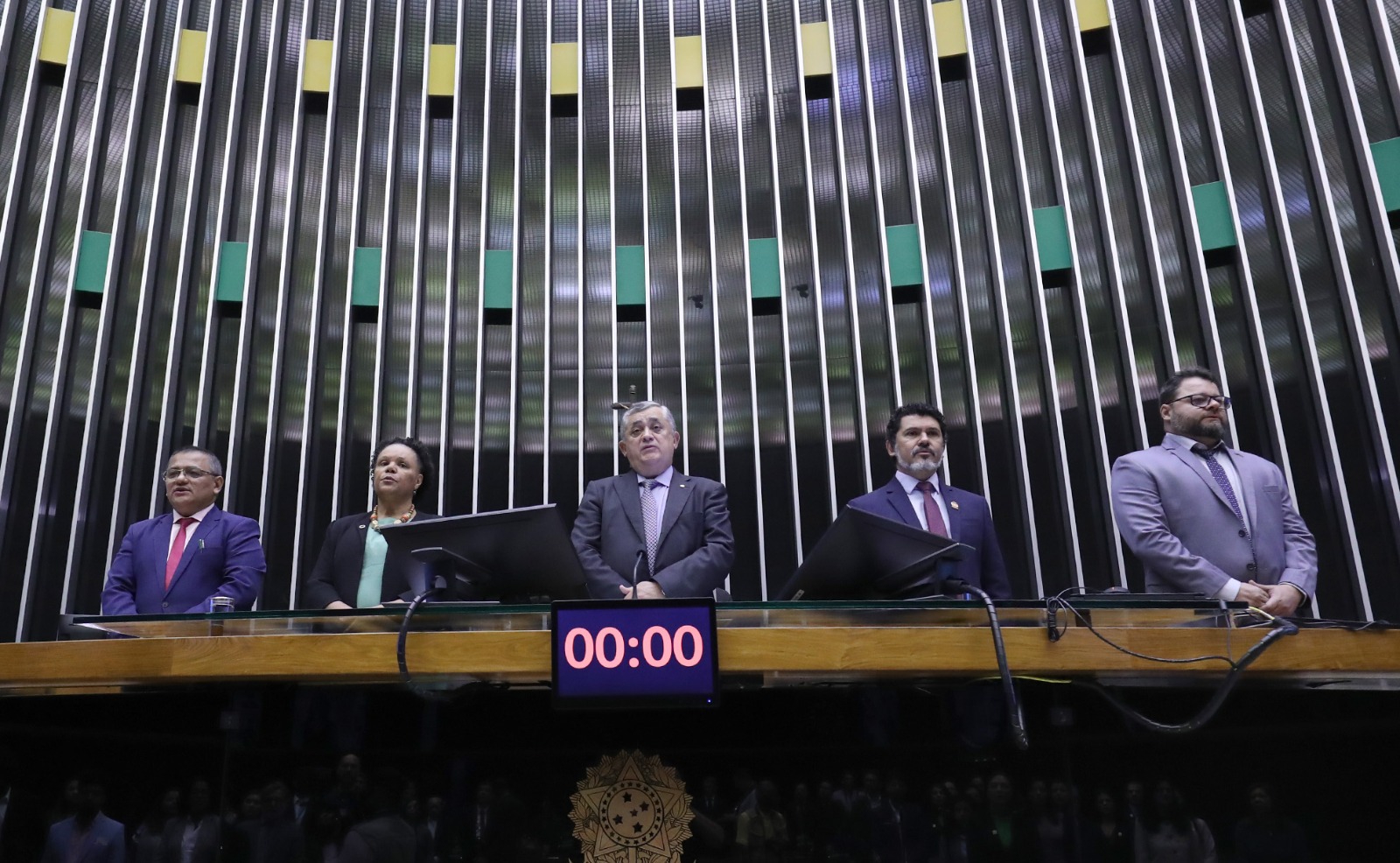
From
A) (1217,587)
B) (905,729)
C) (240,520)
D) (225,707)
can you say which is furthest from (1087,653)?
(240,520)

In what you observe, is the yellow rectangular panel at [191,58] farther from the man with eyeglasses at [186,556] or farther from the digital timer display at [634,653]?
the digital timer display at [634,653]

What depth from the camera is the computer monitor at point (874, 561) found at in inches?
65.3

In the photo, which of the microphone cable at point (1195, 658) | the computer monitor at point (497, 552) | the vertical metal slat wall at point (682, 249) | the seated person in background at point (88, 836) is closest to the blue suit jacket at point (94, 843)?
the seated person in background at point (88, 836)

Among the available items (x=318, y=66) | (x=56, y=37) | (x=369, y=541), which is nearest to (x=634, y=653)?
(x=369, y=541)

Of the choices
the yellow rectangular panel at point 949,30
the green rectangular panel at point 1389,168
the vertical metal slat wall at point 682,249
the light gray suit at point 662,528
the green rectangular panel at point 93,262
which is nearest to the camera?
the light gray suit at point 662,528

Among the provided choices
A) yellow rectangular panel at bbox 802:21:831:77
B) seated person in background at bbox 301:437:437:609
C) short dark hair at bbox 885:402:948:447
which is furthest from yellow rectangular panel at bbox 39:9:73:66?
short dark hair at bbox 885:402:948:447

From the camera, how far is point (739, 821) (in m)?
1.54

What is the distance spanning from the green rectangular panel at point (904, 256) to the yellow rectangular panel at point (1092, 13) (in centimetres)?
122

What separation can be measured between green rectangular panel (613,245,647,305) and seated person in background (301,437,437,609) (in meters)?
2.23

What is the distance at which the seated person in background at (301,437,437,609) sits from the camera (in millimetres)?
2803

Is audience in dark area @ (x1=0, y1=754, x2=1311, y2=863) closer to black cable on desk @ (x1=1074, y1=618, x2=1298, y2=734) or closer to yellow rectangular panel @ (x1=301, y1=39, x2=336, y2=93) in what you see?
black cable on desk @ (x1=1074, y1=618, x2=1298, y2=734)

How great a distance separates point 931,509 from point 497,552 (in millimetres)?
1616

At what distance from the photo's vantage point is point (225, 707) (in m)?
1.55

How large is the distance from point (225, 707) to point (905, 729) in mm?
963
